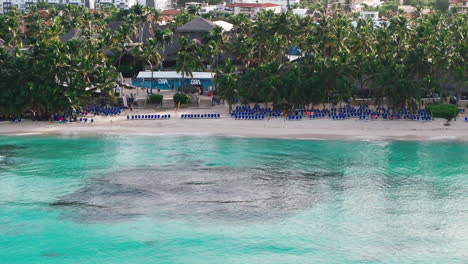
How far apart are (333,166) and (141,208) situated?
64.5ft

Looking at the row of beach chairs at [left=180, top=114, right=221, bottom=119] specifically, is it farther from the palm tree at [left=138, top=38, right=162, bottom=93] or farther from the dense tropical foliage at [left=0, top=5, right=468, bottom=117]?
the palm tree at [left=138, top=38, right=162, bottom=93]

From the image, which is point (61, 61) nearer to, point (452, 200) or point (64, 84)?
point (64, 84)

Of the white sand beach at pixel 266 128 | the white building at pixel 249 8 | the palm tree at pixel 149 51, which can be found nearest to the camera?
the white sand beach at pixel 266 128

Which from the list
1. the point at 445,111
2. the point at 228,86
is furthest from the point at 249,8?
the point at 445,111

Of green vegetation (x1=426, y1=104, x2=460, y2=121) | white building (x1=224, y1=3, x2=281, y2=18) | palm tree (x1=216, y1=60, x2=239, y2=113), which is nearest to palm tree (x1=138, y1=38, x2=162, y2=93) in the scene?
palm tree (x1=216, y1=60, x2=239, y2=113)

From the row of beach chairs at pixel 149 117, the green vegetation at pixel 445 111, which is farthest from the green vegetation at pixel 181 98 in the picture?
the green vegetation at pixel 445 111

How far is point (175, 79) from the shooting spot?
90.1m

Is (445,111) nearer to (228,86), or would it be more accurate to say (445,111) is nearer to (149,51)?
(228,86)

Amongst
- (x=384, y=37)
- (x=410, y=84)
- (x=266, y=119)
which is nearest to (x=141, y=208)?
(x=266, y=119)

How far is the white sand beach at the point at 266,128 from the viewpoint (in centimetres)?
7162

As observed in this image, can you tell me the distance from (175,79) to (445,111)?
3528cm

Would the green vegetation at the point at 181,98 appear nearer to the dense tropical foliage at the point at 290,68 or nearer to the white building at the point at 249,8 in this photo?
the dense tropical foliage at the point at 290,68

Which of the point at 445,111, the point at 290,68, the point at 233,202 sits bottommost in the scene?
the point at 233,202

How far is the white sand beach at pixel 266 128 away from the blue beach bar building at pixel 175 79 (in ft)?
43.5
